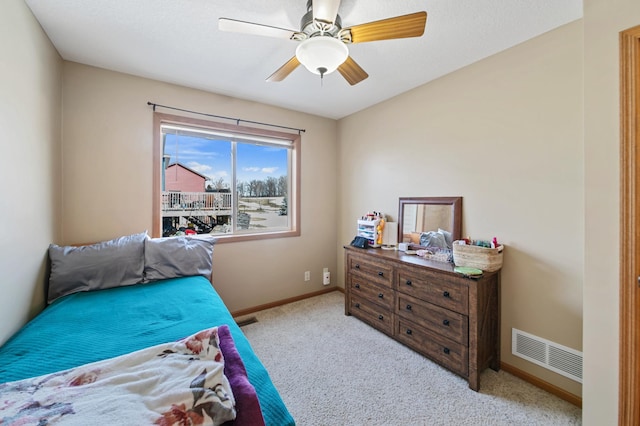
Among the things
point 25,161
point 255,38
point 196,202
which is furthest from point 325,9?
point 196,202

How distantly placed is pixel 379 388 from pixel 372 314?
0.84 metres

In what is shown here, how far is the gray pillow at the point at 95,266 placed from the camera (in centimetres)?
183

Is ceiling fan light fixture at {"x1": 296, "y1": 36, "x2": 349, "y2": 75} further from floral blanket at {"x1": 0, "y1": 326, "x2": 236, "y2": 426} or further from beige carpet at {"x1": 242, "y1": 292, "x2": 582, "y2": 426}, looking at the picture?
beige carpet at {"x1": 242, "y1": 292, "x2": 582, "y2": 426}

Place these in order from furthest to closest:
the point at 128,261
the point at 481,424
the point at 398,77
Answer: the point at 398,77 < the point at 128,261 < the point at 481,424

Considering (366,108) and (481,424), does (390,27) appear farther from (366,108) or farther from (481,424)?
(481,424)

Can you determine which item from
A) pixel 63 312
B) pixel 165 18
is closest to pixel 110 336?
pixel 63 312

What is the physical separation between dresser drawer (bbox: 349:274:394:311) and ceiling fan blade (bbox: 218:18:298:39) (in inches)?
86.9

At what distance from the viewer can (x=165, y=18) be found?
1.68 meters

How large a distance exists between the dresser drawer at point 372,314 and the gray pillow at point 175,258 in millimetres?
1601

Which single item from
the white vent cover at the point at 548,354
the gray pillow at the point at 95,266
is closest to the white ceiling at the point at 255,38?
the gray pillow at the point at 95,266

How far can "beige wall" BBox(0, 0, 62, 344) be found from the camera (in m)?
1.38

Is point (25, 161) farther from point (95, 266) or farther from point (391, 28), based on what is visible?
point (391, 28)

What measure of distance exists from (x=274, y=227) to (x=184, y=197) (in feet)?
3.75

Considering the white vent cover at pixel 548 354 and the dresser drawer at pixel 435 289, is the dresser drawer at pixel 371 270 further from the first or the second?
the white vent cover at pixel 548 354
